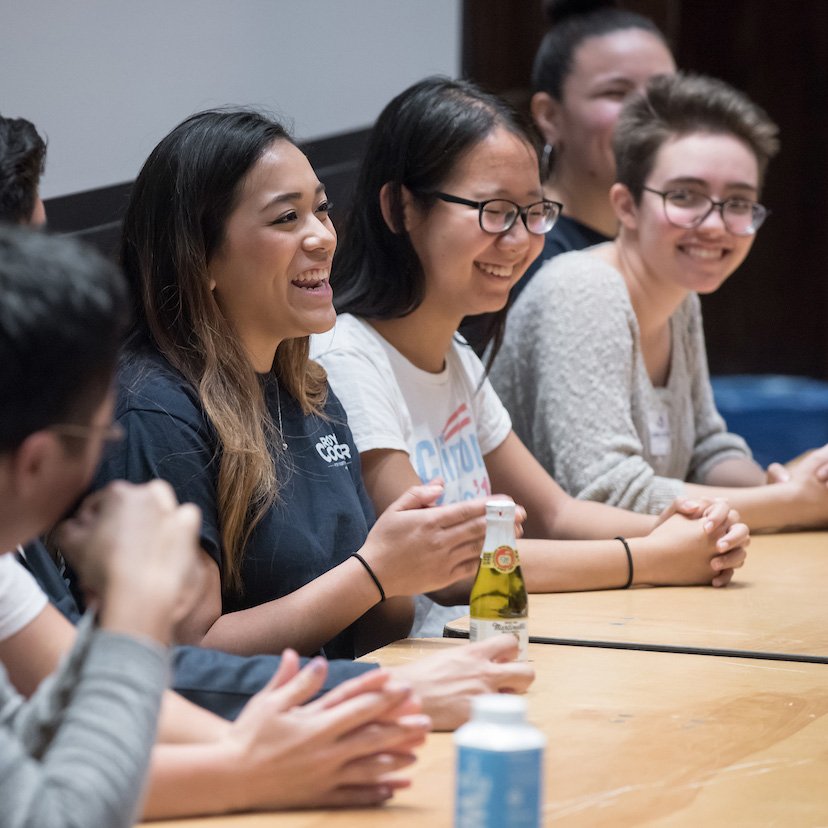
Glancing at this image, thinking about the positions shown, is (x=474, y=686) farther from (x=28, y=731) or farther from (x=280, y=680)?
(x=28, y=731)

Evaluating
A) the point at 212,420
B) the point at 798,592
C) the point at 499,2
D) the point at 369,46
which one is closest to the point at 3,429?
the point at 212,420

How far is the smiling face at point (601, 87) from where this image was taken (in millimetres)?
3547

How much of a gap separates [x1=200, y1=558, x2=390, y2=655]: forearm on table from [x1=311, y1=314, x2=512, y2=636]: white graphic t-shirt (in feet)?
1.17

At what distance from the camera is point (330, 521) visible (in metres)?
1.77

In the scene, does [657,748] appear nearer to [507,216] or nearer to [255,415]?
[255,415]

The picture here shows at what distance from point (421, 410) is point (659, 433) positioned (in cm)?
86

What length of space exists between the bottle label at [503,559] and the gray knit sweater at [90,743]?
2.39 ft

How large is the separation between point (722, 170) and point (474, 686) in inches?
73.6

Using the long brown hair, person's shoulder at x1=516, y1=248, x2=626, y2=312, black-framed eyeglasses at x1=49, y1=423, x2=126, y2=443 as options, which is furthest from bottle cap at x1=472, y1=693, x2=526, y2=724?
person's shoulder at x1=516, y1=248, x2=626, y2=312

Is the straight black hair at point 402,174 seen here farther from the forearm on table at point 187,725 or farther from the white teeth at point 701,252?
the forearm on table at point 187,725

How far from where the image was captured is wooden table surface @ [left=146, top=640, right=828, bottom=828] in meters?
1.01

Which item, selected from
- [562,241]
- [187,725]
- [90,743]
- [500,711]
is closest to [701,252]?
[562,241]

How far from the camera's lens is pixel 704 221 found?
2.77m

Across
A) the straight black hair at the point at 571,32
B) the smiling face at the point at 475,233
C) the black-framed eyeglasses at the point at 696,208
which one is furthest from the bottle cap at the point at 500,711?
the straight black hair at the point at 571,32
